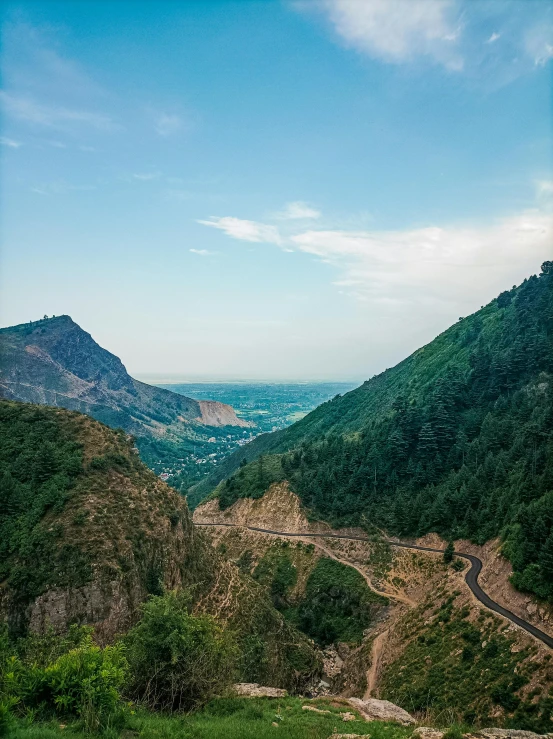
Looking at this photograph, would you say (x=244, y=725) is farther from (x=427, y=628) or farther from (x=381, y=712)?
(x=427, y=628)

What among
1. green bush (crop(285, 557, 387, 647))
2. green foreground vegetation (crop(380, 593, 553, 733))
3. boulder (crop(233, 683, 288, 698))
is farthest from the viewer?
green bush (crop(285, 557, 387, 647))

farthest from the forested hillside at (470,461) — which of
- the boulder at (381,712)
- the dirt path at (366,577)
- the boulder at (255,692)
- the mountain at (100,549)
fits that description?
the mountain at (100,549)

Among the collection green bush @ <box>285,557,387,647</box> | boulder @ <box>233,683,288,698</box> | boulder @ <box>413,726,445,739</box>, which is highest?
boulder @ <box>413,726,445,739</box>

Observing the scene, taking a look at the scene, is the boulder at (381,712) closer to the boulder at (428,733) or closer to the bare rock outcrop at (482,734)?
the bare rock outcrop at (482,734)

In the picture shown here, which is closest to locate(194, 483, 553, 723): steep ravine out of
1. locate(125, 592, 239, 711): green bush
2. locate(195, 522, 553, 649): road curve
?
locate(195, 522, 553, 649): road curve

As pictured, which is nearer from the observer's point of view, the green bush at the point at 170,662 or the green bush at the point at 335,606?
the green bush at the point at 170,662

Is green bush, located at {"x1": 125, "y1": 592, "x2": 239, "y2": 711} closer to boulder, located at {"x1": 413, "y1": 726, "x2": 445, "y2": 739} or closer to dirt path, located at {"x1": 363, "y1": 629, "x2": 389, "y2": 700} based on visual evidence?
boulder, located at {"x1": 413, "y1": 726, "x2": 445, "y2": 739}
